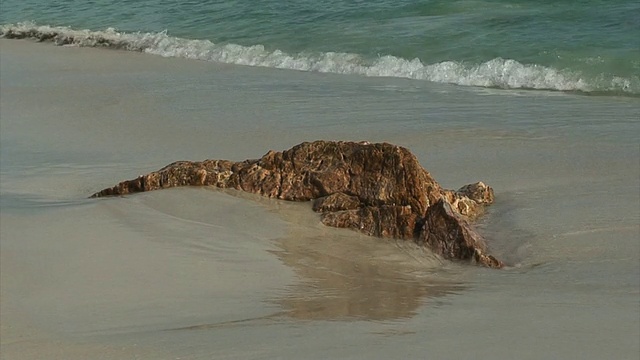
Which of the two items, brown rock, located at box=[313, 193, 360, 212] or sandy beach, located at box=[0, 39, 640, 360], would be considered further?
brown rock, located at box=[313, 193, 360, 212]

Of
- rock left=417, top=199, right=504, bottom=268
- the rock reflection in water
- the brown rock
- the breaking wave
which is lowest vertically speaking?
the rock reflection in water

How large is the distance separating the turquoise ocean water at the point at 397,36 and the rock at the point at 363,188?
5453 mm

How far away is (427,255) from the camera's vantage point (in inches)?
218

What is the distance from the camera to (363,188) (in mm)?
6066

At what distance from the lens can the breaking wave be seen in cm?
1127

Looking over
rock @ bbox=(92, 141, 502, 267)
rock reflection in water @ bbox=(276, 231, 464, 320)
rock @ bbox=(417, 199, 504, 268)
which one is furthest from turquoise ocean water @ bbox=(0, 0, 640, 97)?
rock reflection in water @ bbox=(276, 231, 464, 320)

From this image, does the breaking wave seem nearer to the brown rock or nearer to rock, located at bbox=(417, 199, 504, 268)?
the brown rock

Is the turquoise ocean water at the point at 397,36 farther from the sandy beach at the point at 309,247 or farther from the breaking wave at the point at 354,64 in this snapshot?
the sandy beach at the point at 309,247

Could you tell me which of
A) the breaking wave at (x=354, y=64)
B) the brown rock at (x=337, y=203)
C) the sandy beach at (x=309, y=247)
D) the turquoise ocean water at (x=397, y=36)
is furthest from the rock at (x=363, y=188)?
the turquoise ocean water at (x=397, y=36)

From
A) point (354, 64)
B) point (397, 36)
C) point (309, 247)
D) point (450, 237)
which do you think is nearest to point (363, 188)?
point (309, 247)

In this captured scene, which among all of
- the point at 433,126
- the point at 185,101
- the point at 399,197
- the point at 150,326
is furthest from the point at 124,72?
the point at 150,326

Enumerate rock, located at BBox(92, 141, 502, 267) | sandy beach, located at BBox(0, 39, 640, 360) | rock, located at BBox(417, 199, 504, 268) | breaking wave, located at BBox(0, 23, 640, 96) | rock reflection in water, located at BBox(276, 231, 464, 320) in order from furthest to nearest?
breaking wave, located at BBox(0, 23, 640, 96) < rock, located at BBox(92, 141, 502, 267) < rock, located at BBox(417, 199, 504, 268) < rock reflection in water, located at BBox(276, 231, 464, 320) < sandy beach, located at BBox(0, 39, 640, 360)

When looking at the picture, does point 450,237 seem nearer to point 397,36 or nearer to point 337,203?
point 337,203

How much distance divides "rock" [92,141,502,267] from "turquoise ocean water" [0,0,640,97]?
5453 mm
